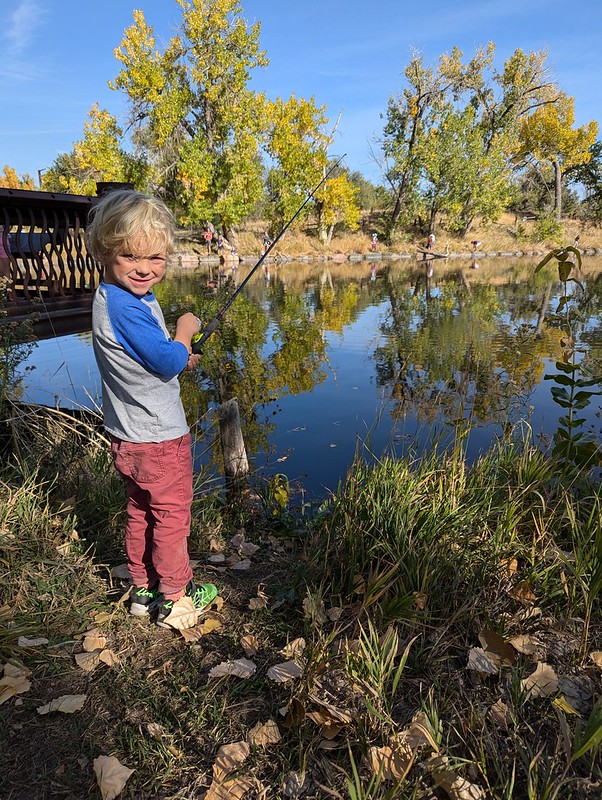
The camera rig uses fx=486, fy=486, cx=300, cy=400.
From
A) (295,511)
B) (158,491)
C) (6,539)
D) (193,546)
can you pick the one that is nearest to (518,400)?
(295,511)

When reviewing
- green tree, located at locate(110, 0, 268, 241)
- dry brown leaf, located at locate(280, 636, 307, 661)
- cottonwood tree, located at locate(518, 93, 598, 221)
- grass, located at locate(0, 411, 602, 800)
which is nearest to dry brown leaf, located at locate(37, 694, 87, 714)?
grass, located at locate(0, 411, 602, 800)

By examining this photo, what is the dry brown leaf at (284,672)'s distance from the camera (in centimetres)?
191

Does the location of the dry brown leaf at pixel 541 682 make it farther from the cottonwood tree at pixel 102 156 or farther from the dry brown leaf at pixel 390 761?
the cottonwood tree at pixel 102 156

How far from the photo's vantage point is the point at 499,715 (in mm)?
1637

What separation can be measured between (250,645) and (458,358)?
22.9ft

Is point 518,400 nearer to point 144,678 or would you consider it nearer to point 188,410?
point 188,410

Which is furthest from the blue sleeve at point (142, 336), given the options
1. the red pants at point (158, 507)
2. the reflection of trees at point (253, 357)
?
the reflection of trees at point (253, 357)

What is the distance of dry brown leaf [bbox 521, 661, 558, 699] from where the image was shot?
67.3 inches

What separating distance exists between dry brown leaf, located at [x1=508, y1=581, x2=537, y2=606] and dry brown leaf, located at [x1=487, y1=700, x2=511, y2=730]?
65cm

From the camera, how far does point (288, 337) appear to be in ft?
33.6

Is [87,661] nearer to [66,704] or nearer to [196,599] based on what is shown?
[66,704]

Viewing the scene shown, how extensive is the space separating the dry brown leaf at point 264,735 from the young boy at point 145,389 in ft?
2.51

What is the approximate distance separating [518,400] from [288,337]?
5.21 metres

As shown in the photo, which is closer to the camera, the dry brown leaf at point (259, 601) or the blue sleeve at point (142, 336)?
the blue sleeve at point (142, 336)
